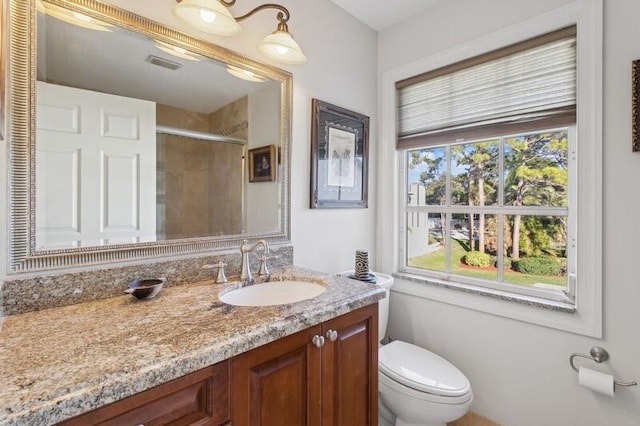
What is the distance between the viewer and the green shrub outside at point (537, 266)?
1588mm

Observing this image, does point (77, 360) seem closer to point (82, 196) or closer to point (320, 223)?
point (82, 196)

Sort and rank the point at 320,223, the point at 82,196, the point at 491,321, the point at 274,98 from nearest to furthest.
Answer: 1. the point at 82,196
2. the point at 274,98
3. the point at 491,321
4. the point at 320,223

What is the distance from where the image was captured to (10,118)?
879mm

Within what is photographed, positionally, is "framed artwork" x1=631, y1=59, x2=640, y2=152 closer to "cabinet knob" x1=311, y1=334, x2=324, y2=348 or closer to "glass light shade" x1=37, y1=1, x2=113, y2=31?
"cabinet knob" x1=311, y1=334, x2=324, y2=348

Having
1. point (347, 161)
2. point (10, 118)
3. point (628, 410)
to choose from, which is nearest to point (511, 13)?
point (347, 161)

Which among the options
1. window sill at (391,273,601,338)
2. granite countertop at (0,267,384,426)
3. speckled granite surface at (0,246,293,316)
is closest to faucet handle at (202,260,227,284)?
speckled granite surface at (0,246,293,316)

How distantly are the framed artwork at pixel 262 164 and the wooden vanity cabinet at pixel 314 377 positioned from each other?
31.4 inches

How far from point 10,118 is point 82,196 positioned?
0.28 meters

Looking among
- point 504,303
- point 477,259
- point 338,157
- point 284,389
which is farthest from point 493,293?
point 284,389

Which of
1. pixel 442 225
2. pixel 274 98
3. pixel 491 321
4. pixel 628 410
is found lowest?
pixel 628 410

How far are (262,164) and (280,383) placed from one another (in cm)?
99

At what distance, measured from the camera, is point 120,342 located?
0.70 metres

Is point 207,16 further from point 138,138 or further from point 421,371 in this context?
point 421,371

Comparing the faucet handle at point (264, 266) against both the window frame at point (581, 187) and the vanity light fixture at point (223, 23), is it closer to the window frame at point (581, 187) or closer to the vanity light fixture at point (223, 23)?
the vanity light fixture at point (223, 23)
